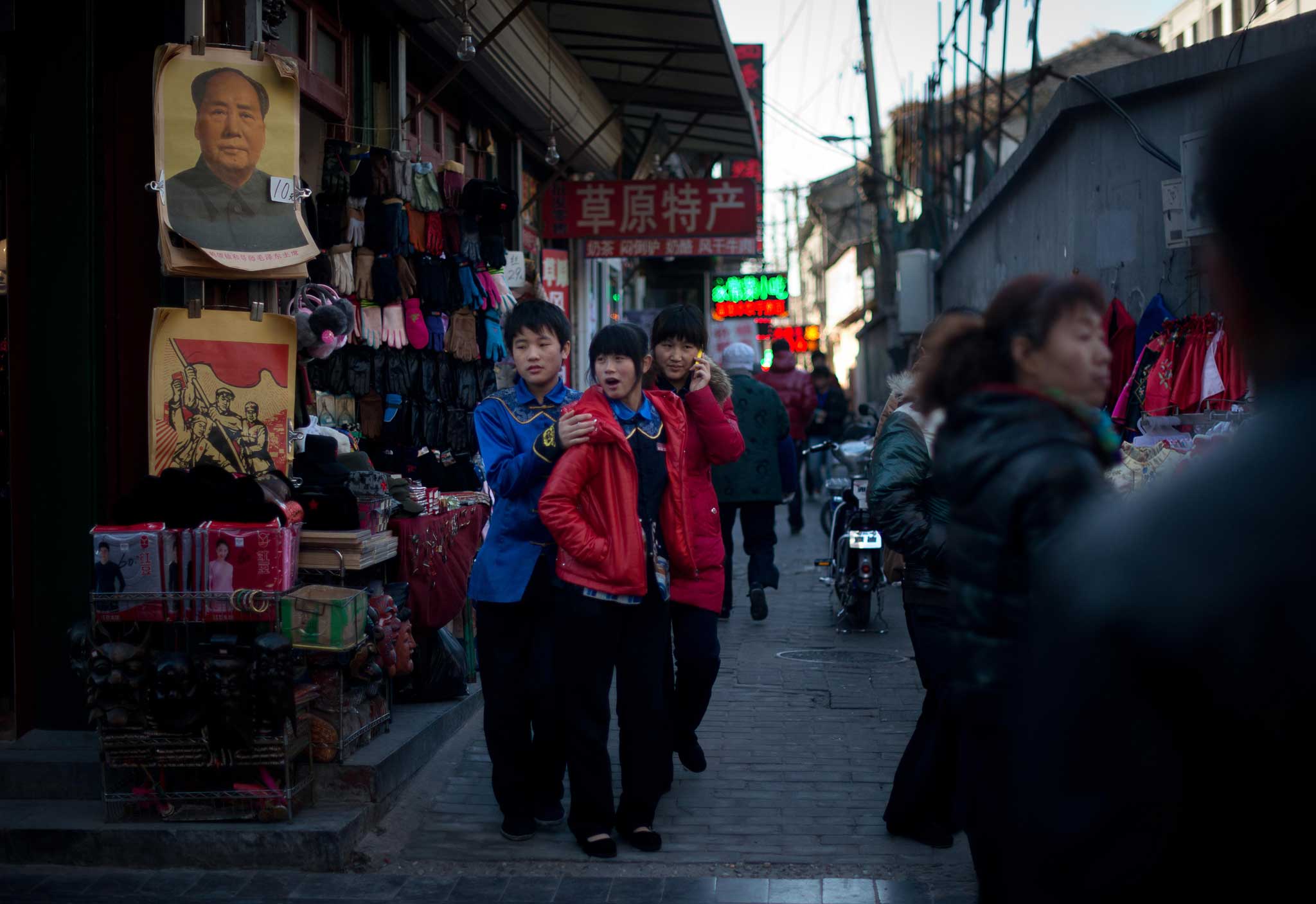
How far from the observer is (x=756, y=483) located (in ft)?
29.5

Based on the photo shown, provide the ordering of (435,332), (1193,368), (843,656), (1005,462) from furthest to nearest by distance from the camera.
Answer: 1. (843,656)
2. (435,332)
3. (1193,368)
4. (1005,462)

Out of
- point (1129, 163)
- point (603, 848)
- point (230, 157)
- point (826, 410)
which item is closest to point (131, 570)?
point (230, 157)

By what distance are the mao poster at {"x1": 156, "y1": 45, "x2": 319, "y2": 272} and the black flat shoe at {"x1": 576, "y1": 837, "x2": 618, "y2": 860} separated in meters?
2.59

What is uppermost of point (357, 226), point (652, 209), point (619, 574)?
point (652, 209)

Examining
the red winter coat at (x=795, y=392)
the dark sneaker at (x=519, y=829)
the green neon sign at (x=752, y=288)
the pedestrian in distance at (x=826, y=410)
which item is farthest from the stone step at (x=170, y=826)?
the green neon sign at (x=752, y=288)

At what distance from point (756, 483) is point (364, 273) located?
3.31 metres

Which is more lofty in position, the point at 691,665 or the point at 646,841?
the point at 691,665

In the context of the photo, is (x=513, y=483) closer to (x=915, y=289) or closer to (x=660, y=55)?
(x=660, y=55)

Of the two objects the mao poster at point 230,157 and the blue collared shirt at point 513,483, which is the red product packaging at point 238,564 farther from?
the mao poster at point 230,157

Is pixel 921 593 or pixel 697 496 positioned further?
pixel 697 496

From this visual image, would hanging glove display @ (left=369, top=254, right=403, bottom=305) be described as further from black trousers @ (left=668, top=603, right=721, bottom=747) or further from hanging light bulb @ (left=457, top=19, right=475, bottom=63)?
black trousers @ (left=668, top=603, right=721, bottom=747)

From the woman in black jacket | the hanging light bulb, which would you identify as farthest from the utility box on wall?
the woman in black jacket

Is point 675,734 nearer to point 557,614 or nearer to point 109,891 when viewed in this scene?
point 557,614

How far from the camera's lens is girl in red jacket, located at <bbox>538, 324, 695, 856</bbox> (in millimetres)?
4441
